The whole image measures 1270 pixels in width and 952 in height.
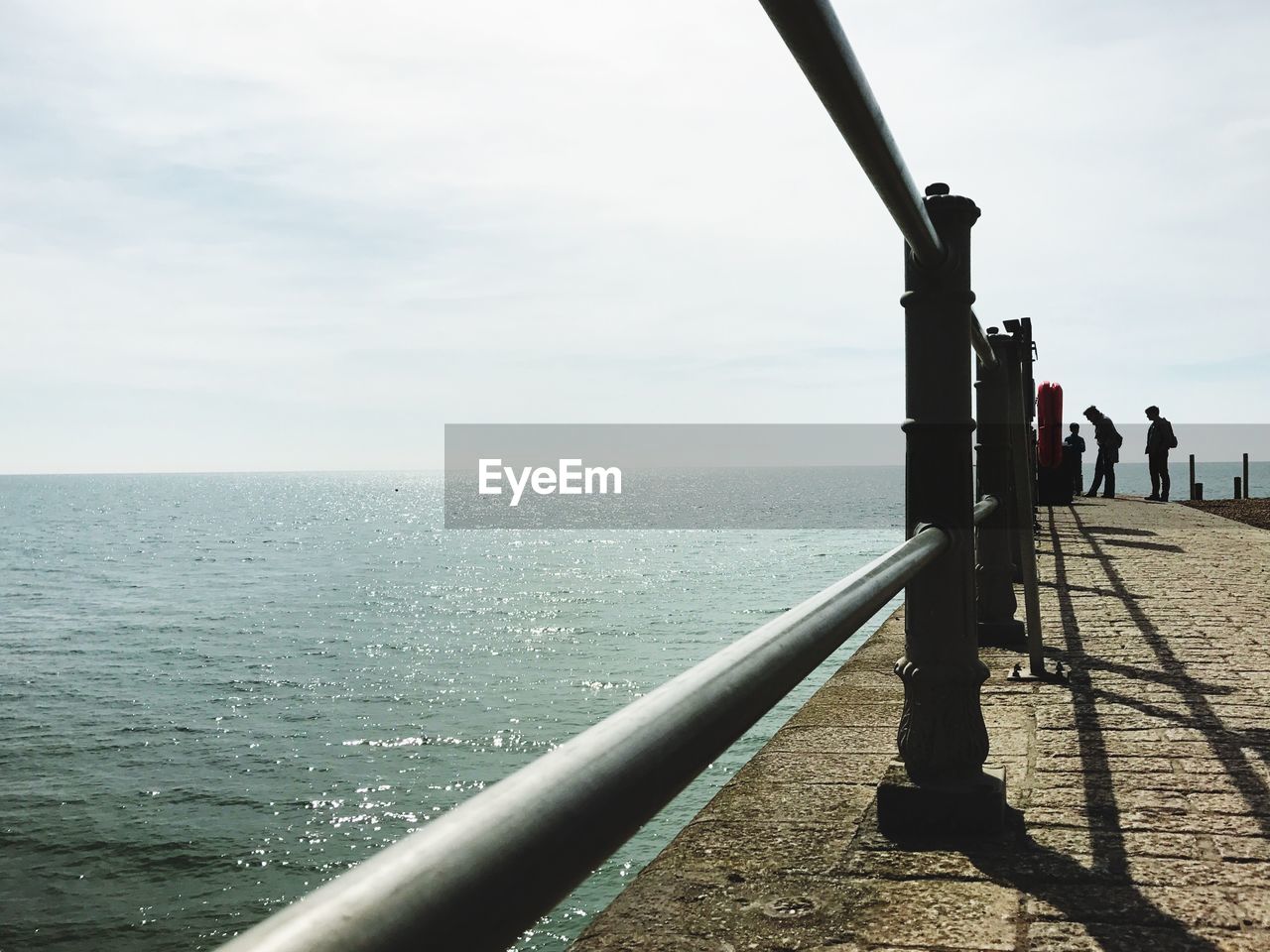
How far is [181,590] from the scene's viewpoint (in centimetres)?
5950

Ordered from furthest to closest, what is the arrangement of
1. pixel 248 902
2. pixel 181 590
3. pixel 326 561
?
pixel 326 561 → pixel 181 590 → pixel 248 902

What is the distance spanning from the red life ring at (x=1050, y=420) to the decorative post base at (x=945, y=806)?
679 centimetres

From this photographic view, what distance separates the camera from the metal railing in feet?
1.40

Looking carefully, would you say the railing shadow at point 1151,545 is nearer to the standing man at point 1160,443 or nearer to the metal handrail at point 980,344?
the metal handrail at point 980,344

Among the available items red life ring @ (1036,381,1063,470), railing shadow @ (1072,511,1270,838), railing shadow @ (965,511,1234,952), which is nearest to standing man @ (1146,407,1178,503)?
red life ring @ (1036,381,1063,470)

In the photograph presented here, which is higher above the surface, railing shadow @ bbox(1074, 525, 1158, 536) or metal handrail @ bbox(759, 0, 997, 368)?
metal handrail @ bbox(759, 0, 997, 368)

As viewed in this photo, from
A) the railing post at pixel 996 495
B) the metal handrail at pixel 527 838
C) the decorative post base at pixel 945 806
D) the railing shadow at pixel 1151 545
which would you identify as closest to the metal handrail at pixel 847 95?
the metal handrail at pixel 527 838

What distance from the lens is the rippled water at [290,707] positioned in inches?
647

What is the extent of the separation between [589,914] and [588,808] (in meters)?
11.3

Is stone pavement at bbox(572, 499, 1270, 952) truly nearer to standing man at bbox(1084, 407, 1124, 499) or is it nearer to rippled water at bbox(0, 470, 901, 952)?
rippled water at bbox(0, 470, 901, 952)

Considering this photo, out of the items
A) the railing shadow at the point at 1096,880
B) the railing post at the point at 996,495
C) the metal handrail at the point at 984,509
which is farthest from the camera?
the railing post at the point at 996,495

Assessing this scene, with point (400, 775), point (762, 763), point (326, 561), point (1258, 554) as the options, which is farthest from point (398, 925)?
point (326, 561)

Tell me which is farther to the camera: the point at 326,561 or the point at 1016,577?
the point at 326,561

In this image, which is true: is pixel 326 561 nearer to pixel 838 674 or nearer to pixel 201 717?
pixel 201 717
